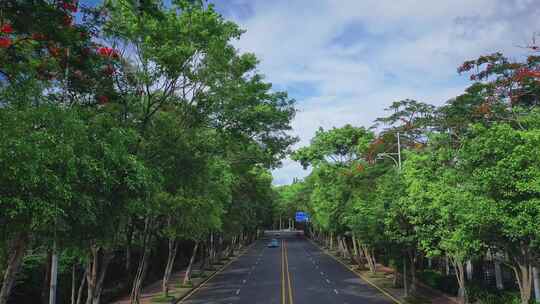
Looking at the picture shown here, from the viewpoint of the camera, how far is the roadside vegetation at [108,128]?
26.9 feet

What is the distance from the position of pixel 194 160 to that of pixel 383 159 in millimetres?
26556

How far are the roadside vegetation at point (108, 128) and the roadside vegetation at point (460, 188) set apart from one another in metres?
6.24

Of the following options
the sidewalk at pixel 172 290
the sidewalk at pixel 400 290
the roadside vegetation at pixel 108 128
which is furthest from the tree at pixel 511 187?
the sidewalk at pixel 172 290

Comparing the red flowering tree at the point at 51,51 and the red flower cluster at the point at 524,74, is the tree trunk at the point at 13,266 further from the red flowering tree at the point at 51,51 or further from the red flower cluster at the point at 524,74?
the red flower cluster at the point at 524,74

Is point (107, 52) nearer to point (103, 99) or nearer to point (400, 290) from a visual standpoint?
point (103, 99)

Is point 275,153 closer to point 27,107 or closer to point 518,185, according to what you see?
point 518,185

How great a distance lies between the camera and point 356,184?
34000 mm

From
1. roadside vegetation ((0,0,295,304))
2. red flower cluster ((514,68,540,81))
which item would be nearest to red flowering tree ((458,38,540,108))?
red flower cluster ((514,68,540,81))

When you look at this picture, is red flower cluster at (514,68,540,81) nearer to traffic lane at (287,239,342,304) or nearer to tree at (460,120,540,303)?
tree at (460,120,540,303)

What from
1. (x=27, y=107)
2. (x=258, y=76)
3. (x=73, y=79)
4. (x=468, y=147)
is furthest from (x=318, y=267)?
(x=27, y=107)

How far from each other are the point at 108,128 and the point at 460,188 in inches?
411

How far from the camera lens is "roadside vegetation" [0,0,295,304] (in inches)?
323

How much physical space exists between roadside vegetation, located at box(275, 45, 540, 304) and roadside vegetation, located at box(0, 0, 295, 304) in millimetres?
6237

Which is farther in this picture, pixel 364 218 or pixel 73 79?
pixel 364 218
